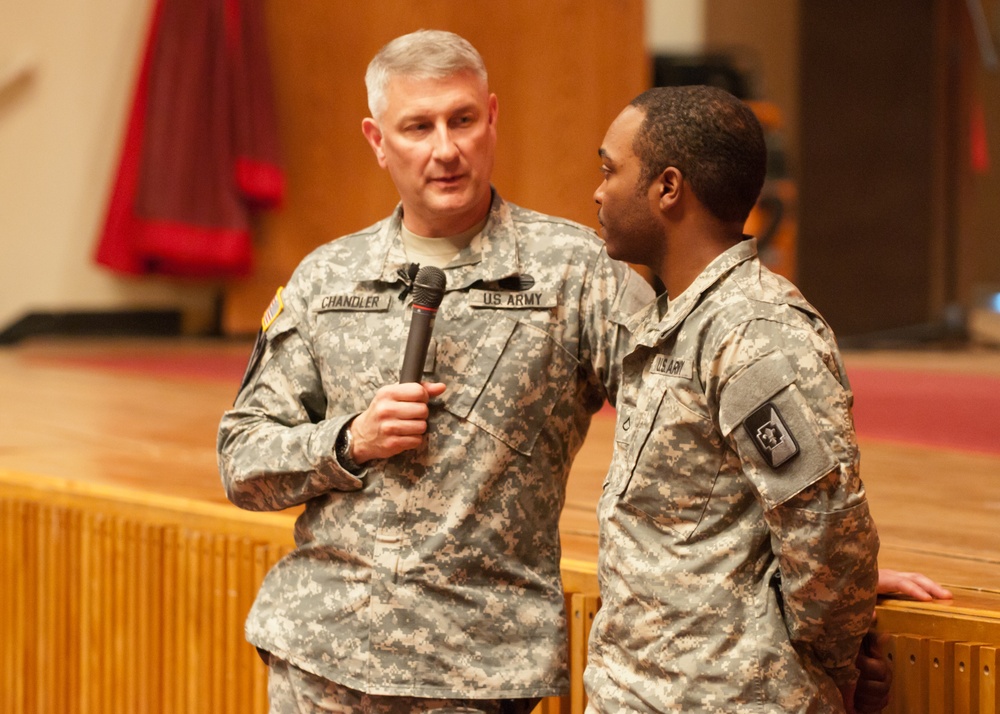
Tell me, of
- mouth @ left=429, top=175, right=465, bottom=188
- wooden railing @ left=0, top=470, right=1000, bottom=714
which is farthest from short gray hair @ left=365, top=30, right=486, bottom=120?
wooden railing @ left=0, top=470, right=1000, bottom=714

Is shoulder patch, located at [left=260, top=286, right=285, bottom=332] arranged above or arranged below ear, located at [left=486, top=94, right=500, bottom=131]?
below

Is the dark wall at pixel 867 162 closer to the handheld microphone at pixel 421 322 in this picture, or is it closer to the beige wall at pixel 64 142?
the beige wall at pixel 64 142

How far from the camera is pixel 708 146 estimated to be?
1182mm

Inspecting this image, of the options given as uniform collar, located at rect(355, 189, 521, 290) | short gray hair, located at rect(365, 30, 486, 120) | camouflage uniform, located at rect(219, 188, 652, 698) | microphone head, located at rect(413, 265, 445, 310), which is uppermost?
short gray hair, located at rect(365, 30, 486, 120)

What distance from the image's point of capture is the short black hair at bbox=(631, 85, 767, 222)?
1182 mm

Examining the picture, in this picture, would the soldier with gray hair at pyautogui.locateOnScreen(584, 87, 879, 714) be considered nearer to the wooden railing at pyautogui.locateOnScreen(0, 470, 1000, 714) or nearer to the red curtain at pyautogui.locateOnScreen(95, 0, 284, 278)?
the wooden railing at pyautogui.locateOnScreen(0, 470, 1000, 714)

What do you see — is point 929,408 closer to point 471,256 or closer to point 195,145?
point 471,256

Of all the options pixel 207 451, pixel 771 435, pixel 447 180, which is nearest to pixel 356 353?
pixel 447 180

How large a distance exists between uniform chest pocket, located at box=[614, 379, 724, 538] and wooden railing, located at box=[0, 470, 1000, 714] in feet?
1.65

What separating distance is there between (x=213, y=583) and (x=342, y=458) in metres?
0.83

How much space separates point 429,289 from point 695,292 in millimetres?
316

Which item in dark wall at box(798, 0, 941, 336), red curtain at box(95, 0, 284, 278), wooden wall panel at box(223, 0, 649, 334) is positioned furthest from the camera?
dark wall at box(798, 0, 941, 336)

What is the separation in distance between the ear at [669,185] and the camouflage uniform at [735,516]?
0.07m

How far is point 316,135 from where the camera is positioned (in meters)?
5.25
